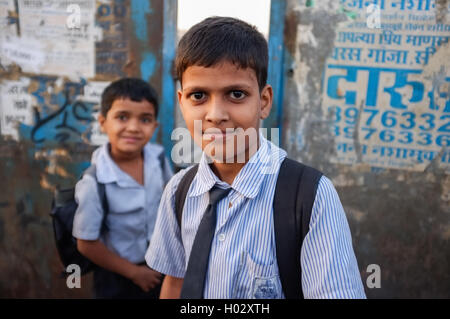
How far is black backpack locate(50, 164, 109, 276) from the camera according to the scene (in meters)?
2.22

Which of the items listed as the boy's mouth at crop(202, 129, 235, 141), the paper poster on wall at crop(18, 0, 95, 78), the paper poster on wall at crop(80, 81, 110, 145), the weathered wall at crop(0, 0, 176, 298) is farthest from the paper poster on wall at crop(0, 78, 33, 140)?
the boy's mouth at crop(202, 129, 235, 141)

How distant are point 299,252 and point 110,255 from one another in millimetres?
1397

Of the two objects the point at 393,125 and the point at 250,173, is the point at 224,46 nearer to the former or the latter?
the point at 250,173

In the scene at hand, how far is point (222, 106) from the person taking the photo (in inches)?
48.3

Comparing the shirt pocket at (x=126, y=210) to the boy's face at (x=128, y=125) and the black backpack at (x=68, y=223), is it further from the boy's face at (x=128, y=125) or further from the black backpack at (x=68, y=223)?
the boy's face at (x=128, y=125)

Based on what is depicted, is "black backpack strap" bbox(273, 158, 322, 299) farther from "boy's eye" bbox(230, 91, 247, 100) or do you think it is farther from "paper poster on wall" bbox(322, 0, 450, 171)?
"paper poster on wall" bbox(322, 0, 450, 171)

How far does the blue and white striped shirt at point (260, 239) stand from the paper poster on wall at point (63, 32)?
1.83 m

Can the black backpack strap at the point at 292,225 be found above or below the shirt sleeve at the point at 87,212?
above

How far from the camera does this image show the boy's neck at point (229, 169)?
1.36m

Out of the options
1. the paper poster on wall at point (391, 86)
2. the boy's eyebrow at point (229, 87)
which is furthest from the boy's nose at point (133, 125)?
the paper poster on wall at point (391, 86)

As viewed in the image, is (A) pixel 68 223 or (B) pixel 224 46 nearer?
(B) pixel 224 46

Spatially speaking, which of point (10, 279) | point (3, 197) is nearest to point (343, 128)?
point (3, 197)

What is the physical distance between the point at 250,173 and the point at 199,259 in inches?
13.8

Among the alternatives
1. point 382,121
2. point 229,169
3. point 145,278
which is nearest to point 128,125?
point 145,278
